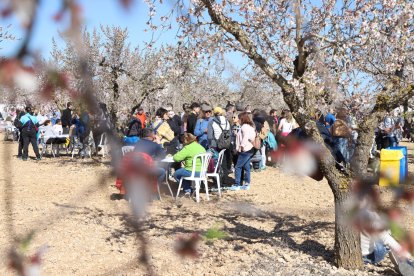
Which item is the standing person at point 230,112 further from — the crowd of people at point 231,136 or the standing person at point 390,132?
the standing person at point 390,132

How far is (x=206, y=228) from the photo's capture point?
20.5ft

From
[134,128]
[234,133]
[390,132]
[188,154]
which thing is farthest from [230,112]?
[390,132]

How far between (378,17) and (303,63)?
1307 millimetres

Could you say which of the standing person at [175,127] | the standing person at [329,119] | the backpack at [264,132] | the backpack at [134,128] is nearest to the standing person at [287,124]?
the backpack at [264,132]

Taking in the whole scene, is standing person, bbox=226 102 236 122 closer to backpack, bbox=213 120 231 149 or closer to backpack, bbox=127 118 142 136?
backpack, bbox=213 120 231 149

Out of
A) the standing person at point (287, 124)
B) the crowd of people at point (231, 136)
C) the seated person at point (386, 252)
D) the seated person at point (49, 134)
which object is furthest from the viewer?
the seated person at point (49, 134)

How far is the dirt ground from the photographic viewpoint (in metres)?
4.72

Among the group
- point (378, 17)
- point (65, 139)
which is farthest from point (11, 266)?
point (65, 139)

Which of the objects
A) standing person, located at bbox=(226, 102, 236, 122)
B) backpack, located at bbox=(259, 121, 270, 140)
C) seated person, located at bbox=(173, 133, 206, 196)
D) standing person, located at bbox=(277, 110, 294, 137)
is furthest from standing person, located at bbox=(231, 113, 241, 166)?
seated person, located at bbox=(173, 133, 206, 196)

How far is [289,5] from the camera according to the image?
5.23 metres

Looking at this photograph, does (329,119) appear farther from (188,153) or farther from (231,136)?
(188,153)

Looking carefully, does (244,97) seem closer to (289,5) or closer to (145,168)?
(289,5)

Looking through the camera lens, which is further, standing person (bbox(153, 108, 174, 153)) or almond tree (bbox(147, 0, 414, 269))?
standing person (bbox(153, 108, 174, 153))

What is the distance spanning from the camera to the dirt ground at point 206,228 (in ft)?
15.5
